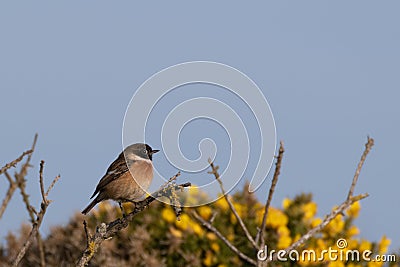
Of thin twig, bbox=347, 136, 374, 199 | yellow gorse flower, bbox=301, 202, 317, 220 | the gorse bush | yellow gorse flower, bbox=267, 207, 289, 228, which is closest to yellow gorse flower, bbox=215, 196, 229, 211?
the gorse bush

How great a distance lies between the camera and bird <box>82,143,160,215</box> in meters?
6.93

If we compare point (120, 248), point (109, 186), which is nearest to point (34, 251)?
point (120, 248)

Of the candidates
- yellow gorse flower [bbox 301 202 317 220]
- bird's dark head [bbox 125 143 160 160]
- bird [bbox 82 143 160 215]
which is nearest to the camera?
bird [bbox 82 143 160 215]

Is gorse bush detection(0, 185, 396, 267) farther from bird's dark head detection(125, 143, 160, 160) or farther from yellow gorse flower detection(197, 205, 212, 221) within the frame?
bird's dark head detection(125, 143, 160, 160)

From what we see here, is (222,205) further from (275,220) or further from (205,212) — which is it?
(275,220)

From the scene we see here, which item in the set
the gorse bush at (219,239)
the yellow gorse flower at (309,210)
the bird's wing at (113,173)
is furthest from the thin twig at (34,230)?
the yellow gorse flower at (309,210)

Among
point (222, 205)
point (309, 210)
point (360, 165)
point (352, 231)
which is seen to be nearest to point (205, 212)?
point (222, 205)

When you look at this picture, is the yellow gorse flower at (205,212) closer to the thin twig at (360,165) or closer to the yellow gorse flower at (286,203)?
the yellow gorse flower at (286,203)

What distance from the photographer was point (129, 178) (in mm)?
7324

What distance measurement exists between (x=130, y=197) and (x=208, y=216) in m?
2.54

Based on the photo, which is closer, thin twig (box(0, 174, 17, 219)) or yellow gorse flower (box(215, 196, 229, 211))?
thin twig (box(0, 174, 17, 219))

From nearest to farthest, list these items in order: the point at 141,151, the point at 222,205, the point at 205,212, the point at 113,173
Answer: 1. the point at 141,151
2. the point at 113,173
3. the point at 205,212
4. the point at 222,205

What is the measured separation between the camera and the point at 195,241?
9.51 meters

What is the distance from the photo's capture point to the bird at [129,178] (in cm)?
693
